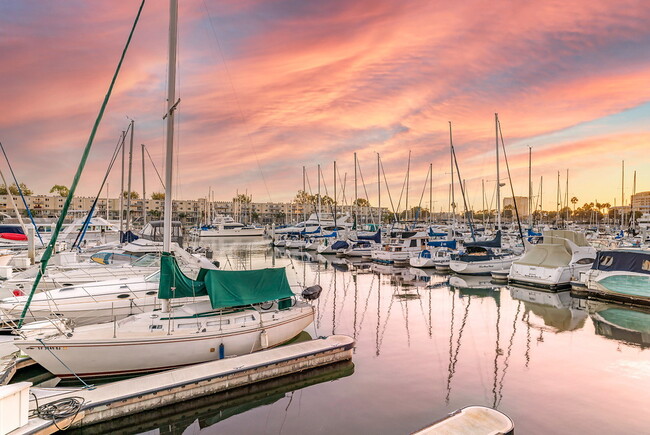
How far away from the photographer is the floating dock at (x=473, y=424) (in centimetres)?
759

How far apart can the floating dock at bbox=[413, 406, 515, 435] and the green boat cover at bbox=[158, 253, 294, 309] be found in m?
6.98

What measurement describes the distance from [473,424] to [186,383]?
6.78 metres

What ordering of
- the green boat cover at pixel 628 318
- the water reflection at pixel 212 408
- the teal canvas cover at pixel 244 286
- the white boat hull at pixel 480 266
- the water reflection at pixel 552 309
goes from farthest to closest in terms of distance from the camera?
the white boat hull at pixel 480 266 → the water reflection at pixel 552 309 → the green boat cover at pixel 628 318 → the teal canvas cover at pixel 244 286 → the water reflection at pixel 212 408

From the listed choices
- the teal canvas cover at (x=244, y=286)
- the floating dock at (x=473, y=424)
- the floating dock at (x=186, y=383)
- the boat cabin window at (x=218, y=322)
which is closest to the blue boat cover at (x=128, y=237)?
the teal canvas cover at (x=244, y=286)

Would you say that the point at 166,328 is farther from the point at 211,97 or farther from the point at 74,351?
the point at 211,97

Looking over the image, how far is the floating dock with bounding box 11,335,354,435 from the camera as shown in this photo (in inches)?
334

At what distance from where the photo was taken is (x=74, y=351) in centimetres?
1026

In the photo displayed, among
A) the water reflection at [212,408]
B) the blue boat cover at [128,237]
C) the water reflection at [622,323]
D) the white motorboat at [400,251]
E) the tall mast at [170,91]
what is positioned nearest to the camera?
the water reflection at [212,408]

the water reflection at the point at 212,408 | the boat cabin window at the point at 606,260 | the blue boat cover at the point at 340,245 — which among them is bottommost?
the water reflection at the point at 212,408

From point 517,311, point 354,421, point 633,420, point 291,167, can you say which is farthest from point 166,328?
point 291,167

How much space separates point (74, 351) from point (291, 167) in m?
66.4

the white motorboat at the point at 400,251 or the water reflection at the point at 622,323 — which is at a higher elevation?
the white motorboat at the point at 400,251

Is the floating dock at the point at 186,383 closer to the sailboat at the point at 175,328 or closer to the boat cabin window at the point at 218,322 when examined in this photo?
the sailboat at the point at 175,328

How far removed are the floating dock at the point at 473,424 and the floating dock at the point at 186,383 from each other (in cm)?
473
